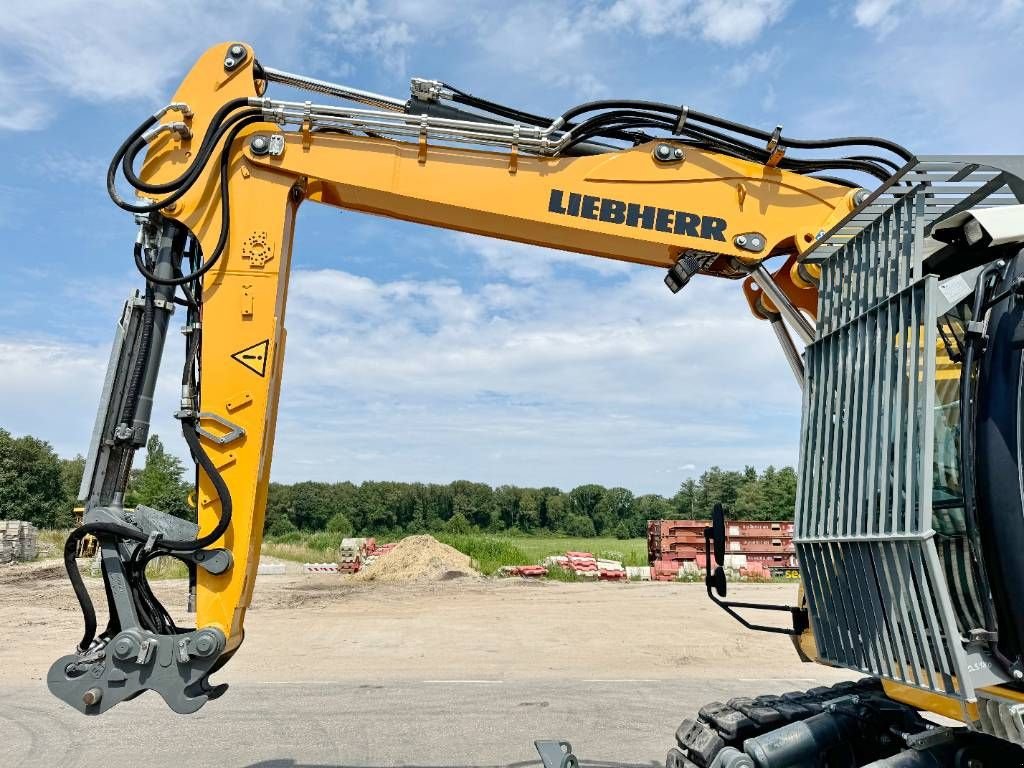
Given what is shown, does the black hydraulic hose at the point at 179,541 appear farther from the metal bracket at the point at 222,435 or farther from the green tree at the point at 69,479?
the green tree at the point at 69,479

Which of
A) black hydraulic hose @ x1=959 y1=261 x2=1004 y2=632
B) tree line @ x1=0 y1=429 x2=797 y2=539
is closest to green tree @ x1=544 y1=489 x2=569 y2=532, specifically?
tree line @ x1=0 y1=429 x2=797 y2=539

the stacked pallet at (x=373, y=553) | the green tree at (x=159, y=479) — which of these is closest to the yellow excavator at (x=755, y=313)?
the stacked pallet at (x=373, y=553)

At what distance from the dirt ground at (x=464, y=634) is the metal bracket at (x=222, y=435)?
6.73 metres

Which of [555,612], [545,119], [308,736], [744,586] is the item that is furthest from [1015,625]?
[744,586]

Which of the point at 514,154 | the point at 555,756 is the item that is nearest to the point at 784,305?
the point at 514,154

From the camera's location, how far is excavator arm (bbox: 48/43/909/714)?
4504mm

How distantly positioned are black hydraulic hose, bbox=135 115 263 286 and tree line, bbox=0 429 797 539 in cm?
5114

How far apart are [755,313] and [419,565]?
1950cm

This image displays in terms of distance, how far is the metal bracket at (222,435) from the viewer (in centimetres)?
450

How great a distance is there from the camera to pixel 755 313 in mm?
5172

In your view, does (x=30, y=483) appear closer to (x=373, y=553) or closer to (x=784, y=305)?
(x=373, y=553)

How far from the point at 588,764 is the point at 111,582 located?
3.98 metres

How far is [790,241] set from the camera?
190 inches

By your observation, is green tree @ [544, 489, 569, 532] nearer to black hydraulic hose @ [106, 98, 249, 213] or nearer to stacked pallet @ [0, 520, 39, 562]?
stacked pallet @ [0, 520, 39, 562]
